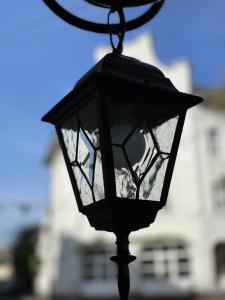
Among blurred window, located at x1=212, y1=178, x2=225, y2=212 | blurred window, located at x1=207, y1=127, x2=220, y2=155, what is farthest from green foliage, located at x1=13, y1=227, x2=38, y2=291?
blurred window, located at x1=207, y1=127, x2=220, y2=155

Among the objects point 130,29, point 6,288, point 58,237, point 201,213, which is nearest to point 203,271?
point 201,213

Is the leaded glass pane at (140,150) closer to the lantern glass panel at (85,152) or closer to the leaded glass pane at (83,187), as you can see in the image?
the lantern glass panel at (85,152)

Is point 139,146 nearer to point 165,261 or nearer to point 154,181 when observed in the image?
point 154,181

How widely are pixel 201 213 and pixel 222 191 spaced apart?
1465mm

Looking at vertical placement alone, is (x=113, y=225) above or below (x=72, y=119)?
below

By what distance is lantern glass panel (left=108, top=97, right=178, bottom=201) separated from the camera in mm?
2295

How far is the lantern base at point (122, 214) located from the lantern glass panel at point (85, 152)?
54 mm

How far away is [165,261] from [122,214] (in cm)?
2257

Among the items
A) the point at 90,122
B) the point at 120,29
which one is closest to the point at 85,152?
→ the point at 90,122

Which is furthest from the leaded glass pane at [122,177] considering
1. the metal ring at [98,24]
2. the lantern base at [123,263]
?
the metal ring at [98,24]

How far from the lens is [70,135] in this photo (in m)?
2.56

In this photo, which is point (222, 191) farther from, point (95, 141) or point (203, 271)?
point (95, 141)

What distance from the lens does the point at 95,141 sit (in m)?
2.33

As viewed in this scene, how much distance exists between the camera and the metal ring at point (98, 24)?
2.85 meters
